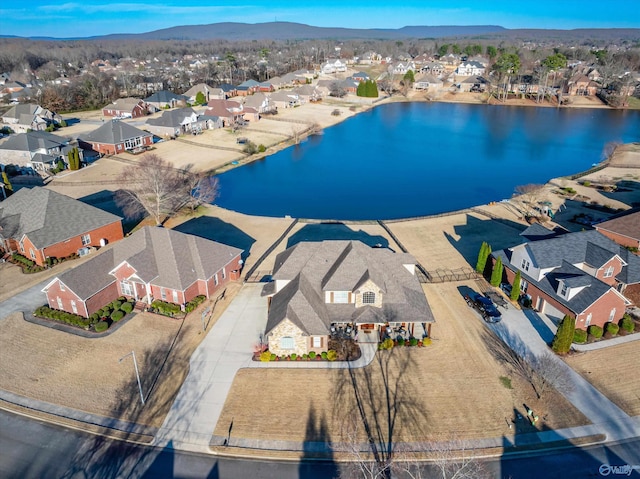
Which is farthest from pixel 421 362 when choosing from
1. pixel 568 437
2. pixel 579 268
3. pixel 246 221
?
pixel 246 221

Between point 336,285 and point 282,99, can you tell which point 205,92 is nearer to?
point 282,99

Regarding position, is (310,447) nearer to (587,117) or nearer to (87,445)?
(87,445)

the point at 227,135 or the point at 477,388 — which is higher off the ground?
the point at 227,135

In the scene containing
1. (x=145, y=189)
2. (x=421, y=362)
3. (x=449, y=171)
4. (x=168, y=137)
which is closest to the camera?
(x=421, y=362)

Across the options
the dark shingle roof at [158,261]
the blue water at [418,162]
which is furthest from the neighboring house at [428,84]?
the dark shingle roof at [158,261]

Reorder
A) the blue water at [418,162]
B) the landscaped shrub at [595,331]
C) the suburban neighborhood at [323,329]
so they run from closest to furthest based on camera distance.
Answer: the suburban neighborhood at [323,329] → the landscaped shrub at [595,331] → the blue water at [418,162]

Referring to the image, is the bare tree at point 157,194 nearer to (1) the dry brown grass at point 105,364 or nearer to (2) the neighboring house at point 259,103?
(1) the dry brown grass at point 105,364

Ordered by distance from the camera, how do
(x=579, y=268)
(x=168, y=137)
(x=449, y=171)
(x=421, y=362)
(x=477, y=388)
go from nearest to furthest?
(x=477, y=388), (x=421, y=362), (x=579, y=268), (x=449, y=171), (x=168, y=137)

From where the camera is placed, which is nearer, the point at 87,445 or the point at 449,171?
the point at 87,445
